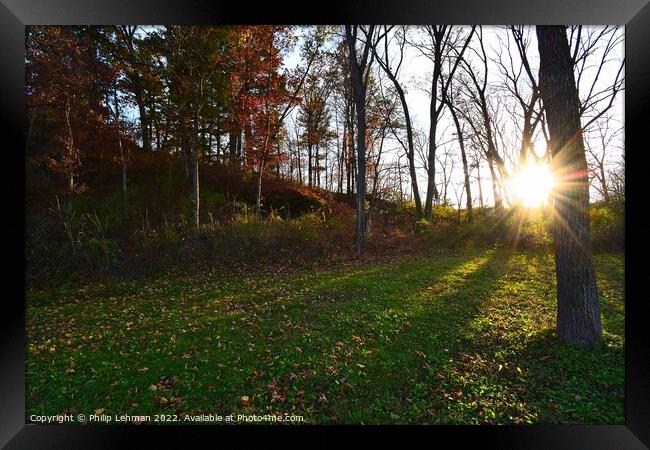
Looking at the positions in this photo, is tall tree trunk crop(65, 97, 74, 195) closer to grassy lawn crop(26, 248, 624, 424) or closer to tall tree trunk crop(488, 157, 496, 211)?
grassy lawn crop(26, 248, 624, 424)

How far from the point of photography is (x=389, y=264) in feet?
27.9

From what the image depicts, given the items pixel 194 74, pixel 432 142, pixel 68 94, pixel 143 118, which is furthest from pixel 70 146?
pixel 432 142

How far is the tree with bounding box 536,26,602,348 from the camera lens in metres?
3.39

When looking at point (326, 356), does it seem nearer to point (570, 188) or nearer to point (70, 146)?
point (570, 188)

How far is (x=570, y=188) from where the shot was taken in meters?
3.46

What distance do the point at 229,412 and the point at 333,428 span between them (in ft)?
3.60

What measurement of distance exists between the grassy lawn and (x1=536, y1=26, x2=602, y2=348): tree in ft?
1.27
